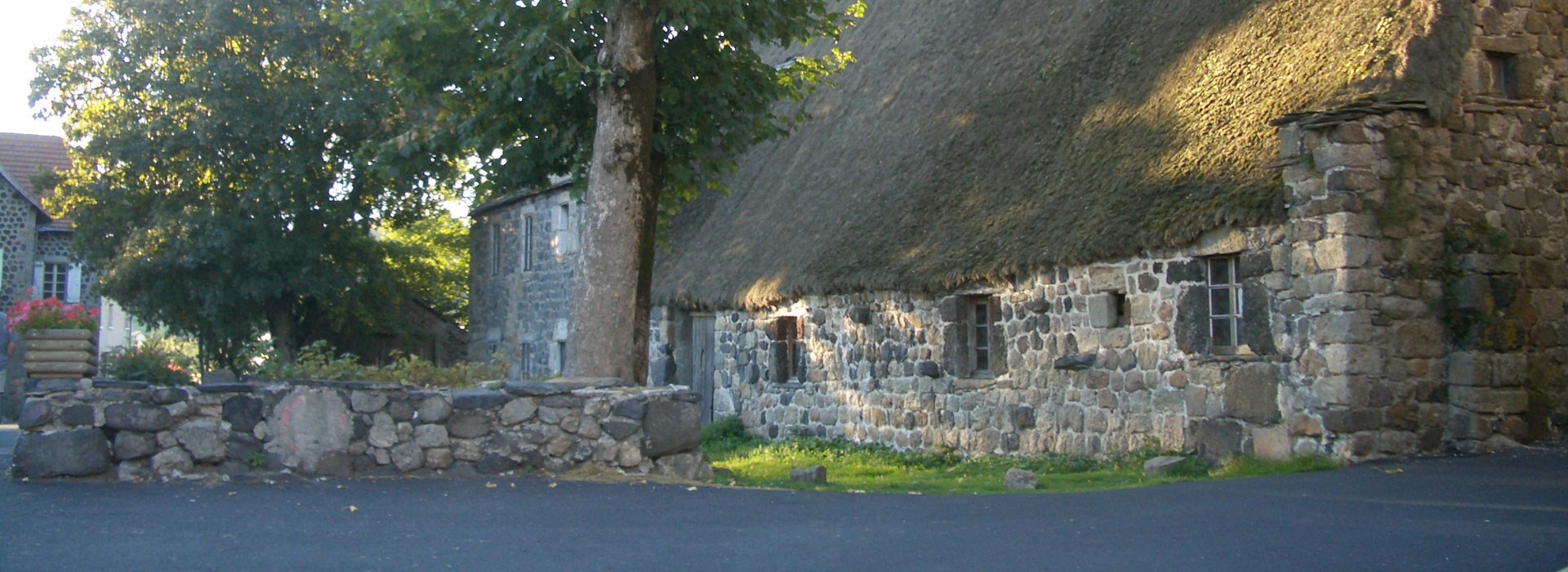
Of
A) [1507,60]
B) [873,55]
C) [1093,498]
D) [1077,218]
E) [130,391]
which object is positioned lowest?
[1093,498]

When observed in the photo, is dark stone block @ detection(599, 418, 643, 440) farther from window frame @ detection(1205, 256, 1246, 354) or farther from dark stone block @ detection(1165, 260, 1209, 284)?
window frame @ detection(1205, 256, 1246, 354)

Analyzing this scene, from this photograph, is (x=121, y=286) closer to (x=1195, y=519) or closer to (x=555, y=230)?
(x=555, y=230)

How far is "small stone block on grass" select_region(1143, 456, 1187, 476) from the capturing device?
36.1ft

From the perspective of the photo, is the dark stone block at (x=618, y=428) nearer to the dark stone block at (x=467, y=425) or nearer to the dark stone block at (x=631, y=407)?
the dark stone block at (x=631, y=407)

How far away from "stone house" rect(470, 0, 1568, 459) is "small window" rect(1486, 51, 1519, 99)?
0.9 inches

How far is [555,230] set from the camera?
81.0 ft

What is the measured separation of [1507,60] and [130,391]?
36.7ft

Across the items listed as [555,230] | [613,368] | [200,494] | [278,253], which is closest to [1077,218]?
[613,368]

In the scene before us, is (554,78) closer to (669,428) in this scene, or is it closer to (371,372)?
(371,372)

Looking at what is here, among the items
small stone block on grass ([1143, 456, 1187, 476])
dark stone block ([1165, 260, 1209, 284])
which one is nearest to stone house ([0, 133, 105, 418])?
dark stone block ([1165, 260, 1209, 284])

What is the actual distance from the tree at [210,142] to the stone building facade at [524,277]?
2992mm

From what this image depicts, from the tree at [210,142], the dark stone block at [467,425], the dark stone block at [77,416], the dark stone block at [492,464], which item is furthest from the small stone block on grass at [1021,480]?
the tree at [210,142]

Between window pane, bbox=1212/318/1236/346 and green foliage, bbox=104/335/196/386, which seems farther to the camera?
window pane, bbox=1212/318/1236/346

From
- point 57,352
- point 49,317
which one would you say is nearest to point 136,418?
point 57,352
